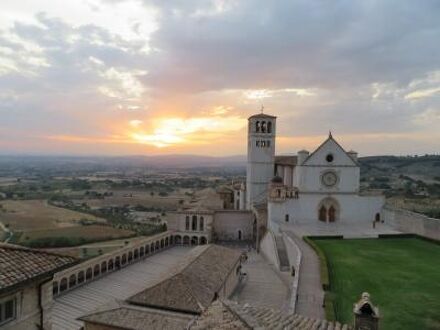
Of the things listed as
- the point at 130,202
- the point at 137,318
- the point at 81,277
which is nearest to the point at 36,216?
the point at 130,202

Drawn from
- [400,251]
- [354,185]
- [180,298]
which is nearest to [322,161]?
[354,185]

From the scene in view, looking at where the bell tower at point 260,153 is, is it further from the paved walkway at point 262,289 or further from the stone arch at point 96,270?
the stone arch at point 96,270

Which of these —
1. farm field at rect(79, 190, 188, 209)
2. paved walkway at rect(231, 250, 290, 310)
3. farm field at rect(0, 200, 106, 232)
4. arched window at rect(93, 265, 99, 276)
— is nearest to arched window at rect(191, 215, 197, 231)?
paved walkway at rect(231, 250, 290, 310)

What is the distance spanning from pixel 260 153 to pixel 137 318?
31.6 metres

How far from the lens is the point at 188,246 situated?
4325 centimetres

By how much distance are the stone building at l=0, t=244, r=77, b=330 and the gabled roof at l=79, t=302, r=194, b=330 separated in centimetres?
951

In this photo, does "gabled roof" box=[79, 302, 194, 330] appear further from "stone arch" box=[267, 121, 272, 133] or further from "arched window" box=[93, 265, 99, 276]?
"stone arch" box=[267, 121, 272, 133]

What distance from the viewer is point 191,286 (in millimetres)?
21016

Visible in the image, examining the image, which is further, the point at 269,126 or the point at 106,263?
the point at 269,126

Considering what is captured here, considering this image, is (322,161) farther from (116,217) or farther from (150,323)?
(116,217)

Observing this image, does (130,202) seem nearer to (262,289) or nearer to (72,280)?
(72,280)

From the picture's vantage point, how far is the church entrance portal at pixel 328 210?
40969 millimetres

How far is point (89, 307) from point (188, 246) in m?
19.6

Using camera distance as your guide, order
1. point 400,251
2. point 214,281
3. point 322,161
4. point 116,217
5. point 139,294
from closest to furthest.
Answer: point 139,294
point 214,281
point 400,251
point 322,161
point 116,217
